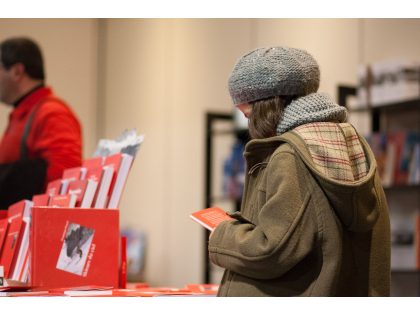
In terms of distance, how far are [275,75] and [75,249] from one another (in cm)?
83

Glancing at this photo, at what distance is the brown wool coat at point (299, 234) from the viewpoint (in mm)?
1695

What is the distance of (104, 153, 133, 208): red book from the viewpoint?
244 centimetres

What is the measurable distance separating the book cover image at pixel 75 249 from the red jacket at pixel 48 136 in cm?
98

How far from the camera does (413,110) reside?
4754mm

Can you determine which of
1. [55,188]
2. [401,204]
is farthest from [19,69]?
→ [401,204]

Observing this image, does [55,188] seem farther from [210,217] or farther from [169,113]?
[169,113]

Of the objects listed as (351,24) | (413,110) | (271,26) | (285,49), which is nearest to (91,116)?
(271,26)

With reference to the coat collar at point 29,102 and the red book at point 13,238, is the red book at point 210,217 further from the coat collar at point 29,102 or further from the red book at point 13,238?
the coat collar at point 29,102

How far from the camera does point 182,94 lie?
6520 millimetres

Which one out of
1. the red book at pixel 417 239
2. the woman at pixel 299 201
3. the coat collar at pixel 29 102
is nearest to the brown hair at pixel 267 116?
the woman at pixel 299 201

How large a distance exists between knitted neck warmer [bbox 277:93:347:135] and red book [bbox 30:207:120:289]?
2.39 feet

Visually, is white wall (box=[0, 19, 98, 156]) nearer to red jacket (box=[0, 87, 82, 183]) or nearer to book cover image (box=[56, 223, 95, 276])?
red jacket (box=[0, 87, 82, 183])

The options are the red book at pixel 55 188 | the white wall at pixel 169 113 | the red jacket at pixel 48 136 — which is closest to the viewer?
the red book at pixel 55 188

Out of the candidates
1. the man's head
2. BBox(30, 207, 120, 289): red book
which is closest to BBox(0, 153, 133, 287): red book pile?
BBox(30, 207, 120, 289): red book
